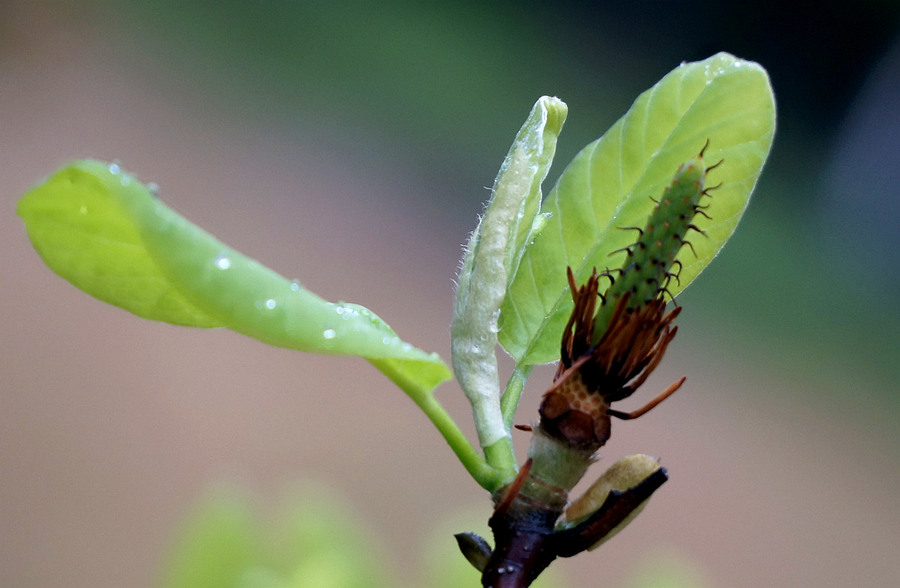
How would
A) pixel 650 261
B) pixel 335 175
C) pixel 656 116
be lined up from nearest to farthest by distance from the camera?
pixel 650 261 < pixel 656 116 < pixel 335 175

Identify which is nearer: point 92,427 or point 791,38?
point 92,427

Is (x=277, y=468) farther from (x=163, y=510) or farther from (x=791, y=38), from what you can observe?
(x=791, y=38)

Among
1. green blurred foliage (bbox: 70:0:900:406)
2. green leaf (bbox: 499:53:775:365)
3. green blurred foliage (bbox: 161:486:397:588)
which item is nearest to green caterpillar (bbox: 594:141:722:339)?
green leaf (bbox: 499:53:775:365)

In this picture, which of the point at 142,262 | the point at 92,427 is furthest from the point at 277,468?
the point at 142,262

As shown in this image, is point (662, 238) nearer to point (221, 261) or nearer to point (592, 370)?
point (592, 370)

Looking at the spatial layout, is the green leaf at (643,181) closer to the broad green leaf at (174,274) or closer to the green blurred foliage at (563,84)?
the broad green leaf at (174,274)

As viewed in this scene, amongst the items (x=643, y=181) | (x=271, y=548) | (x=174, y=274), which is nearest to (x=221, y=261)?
(x=174, y=274)

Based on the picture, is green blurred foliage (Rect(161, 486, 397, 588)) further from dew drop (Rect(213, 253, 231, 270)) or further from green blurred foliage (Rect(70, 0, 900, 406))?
green blurred foliage (Rect(70, 0, 900, 406))
